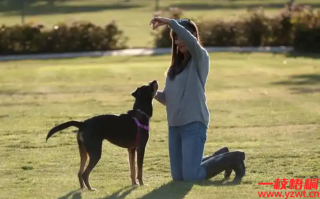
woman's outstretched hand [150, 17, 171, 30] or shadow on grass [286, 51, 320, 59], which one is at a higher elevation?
woman's outstretched hand [150, 17, 171, 30]

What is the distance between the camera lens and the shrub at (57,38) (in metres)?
28.8

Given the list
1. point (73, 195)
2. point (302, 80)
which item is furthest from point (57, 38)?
point (73, 195)

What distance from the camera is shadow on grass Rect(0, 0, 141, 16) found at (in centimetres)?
4581

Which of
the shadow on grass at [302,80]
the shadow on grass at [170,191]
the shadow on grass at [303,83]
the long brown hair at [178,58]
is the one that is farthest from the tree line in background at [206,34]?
the shadow on grass at [170,191]

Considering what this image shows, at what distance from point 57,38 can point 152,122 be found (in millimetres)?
16246

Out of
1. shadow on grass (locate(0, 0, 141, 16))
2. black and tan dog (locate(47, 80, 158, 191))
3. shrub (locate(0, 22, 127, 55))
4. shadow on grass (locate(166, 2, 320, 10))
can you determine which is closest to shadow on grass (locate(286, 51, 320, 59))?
shrub (locate(0, 22, 127, 55))

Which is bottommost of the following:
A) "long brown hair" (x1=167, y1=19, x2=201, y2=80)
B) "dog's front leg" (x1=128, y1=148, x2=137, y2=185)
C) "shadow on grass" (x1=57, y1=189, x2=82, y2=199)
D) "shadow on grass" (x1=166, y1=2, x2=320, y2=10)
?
"shadow on grass" (x1=166, y1=2, x2=320, y2=10)

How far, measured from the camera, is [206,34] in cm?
2980

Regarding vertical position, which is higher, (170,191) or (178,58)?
(178,58)

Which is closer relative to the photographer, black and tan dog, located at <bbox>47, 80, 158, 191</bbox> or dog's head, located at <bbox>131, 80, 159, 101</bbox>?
black and tan dog, located at <bbox>47, 80, 158, 191</bbox>

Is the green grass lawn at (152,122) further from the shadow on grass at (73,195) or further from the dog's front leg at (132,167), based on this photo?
the dog's front leg at (132,167)

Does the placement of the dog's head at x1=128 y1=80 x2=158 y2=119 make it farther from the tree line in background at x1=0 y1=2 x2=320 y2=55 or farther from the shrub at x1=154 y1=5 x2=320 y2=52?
the shrub at x1=154 y1=5 x2=320 y2=52

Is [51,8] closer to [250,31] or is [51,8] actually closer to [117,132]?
[250,31]

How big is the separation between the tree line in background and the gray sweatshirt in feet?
67.2
